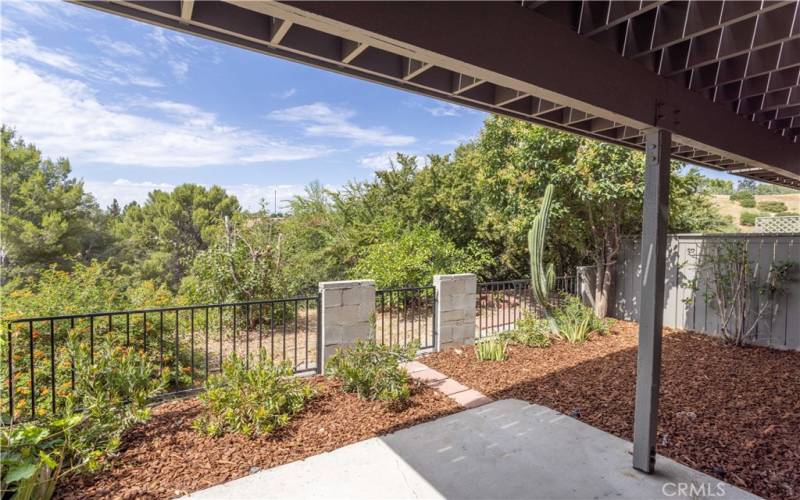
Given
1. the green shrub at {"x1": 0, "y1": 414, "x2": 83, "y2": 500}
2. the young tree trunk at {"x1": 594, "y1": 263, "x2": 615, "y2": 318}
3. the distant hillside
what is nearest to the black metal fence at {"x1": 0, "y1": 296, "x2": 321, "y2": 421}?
the green shrub at {"x1": 0, "y1": 414, "x2": 83, "y2": 500}

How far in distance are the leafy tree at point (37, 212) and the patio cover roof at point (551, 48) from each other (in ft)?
38.9

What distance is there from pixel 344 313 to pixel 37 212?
42.1 feet

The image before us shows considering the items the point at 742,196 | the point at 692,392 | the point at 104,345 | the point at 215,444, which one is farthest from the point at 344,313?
the point at 742,196

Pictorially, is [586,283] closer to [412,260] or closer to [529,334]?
[529,334]

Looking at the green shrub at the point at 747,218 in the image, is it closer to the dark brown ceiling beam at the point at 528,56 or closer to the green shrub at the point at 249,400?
the dark brown ceiling beam at the point at 528,56

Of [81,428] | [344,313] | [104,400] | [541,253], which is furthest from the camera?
[541,253]

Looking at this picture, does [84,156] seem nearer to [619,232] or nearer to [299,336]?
[299,336]

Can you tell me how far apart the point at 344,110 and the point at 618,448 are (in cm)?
1437

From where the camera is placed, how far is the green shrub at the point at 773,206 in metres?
19.4

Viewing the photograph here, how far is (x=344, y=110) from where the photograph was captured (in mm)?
14688

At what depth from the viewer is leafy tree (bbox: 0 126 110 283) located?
34.9ft

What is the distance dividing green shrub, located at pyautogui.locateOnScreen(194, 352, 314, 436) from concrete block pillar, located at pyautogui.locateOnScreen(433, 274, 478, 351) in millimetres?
2164

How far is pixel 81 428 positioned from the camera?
2420 millimetres

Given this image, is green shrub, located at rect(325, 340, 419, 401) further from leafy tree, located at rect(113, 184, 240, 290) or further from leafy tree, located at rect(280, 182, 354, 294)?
leafy tree, located at rect(113, 184, 240, 290)
